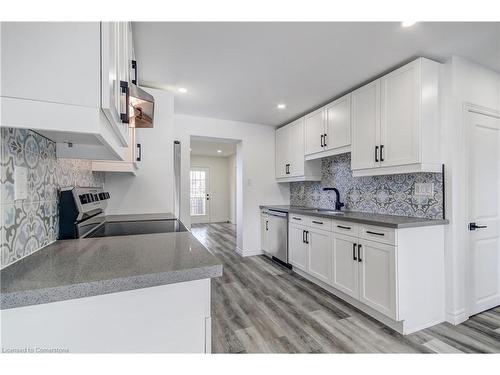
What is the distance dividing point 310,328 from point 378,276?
0.73 m

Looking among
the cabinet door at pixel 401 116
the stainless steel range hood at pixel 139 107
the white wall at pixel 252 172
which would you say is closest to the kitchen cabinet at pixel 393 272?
the cabinet door at pixel 401 116

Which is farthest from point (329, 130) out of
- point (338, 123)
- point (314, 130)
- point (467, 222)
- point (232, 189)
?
point (232, 189)

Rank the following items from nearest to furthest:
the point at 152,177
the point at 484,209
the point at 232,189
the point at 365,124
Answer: the point at 484,209 < the point at 365,124 < the point at 152,177 < the point at 232,189

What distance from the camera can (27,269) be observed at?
0.79 meters

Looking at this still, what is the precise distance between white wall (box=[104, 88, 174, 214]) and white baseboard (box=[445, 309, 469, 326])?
286 cm

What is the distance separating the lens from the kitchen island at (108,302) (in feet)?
2.18

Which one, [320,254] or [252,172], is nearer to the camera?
[320,254]

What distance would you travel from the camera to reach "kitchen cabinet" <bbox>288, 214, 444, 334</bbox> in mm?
1908

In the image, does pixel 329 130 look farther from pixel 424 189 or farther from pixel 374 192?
pixel 424 189

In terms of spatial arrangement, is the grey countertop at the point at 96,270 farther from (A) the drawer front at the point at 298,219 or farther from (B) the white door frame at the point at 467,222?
(B) the white door frame at the point at 467,222

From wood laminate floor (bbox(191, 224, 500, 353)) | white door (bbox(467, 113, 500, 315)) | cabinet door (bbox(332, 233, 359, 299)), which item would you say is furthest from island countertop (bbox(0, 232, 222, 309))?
white door (bbox(467, 113, 500, 315))

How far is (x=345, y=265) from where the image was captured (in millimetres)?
2396

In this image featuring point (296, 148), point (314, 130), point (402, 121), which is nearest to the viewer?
point (402, 121)

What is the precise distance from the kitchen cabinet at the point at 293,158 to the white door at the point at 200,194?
431cm
